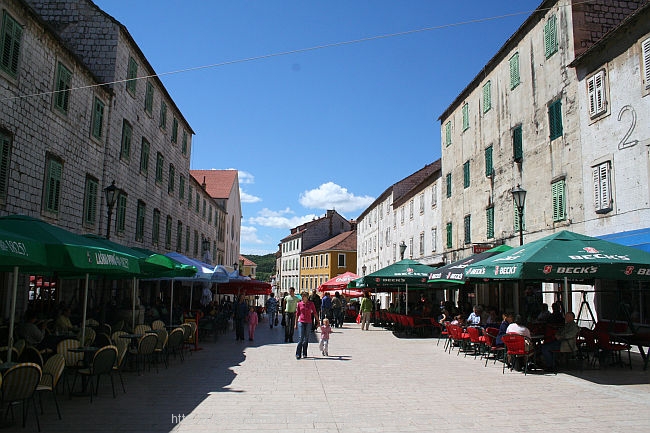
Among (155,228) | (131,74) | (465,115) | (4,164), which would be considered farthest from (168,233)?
(465,115)

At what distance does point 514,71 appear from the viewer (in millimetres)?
21609

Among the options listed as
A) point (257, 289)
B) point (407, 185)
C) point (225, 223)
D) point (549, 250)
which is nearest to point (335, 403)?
point (549, 250)

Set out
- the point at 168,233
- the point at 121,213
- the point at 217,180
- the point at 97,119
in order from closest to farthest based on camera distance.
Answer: the point at 97,119 → the point at 121,213 → the point at 168,233 → the point at 217,180

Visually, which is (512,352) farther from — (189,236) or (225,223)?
(225,223)

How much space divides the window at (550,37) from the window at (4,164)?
17817 mm

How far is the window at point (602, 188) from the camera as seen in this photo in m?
15.4

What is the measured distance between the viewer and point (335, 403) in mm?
8016

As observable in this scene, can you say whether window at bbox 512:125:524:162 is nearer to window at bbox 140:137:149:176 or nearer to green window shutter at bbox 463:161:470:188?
green window shutter at bbox 463:161:470:188

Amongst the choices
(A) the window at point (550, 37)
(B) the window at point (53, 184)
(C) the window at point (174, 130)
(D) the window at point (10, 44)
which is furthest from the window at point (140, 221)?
(A) the window at point (550, 37)

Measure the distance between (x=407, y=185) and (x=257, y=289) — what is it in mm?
19726

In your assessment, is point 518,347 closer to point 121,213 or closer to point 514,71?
point 514,71

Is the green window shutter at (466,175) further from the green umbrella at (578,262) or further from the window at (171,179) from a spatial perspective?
the window at (171,179)

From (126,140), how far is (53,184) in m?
6.31

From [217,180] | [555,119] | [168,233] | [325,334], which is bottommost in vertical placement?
[325,334]
